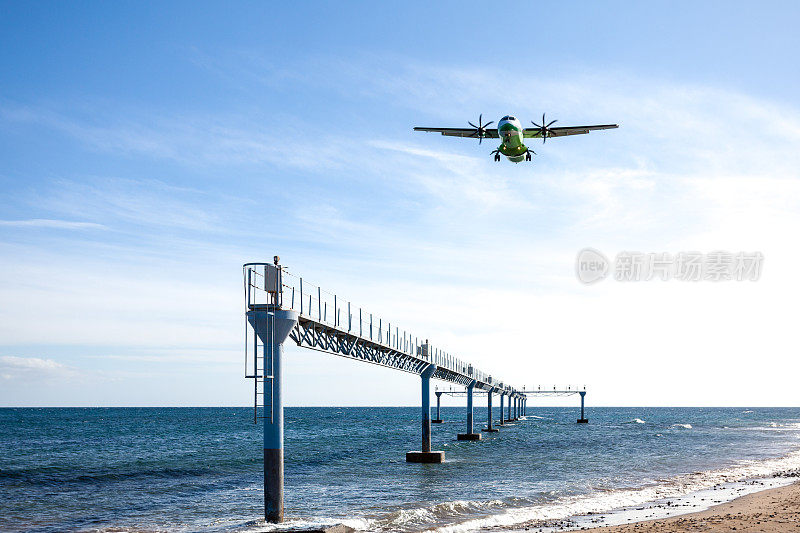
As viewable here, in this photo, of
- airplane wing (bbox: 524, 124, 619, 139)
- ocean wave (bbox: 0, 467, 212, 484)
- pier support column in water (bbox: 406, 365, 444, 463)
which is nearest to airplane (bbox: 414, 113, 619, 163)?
airplane wing (bbox: 524, 124, 619, 139)

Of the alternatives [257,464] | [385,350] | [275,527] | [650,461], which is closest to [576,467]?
[650,461]

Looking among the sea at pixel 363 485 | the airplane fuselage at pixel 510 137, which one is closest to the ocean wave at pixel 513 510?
the sea at pixel 363 485

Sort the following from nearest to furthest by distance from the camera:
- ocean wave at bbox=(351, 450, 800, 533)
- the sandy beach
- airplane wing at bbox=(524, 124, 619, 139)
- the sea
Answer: the sandy beach, ocean wave at bbox=(351, 450, 800, 533), the sea, airplane wing at bbox=(524, 124, 619, 139)

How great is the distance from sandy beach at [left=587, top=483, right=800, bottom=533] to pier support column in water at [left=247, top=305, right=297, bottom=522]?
11506 mm

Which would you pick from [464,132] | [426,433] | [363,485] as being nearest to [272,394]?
[363,485]

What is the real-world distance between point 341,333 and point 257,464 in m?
28.6

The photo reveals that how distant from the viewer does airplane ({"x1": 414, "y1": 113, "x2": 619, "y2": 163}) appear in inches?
1588

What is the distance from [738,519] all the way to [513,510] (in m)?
9.32

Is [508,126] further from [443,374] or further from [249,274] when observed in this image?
[443,374]

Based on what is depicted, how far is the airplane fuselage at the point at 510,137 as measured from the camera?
40.2m

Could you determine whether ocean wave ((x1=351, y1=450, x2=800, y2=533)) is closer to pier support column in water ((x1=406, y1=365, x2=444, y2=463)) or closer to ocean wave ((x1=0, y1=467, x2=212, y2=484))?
pier support column in water ((x1=406, y1=365, x2=444, y2=463))

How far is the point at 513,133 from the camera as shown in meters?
40.2

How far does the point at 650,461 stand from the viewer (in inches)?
2261

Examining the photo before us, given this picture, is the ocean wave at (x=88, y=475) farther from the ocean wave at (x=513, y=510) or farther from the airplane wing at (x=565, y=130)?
the airplane wing at (x=565, y=130)
